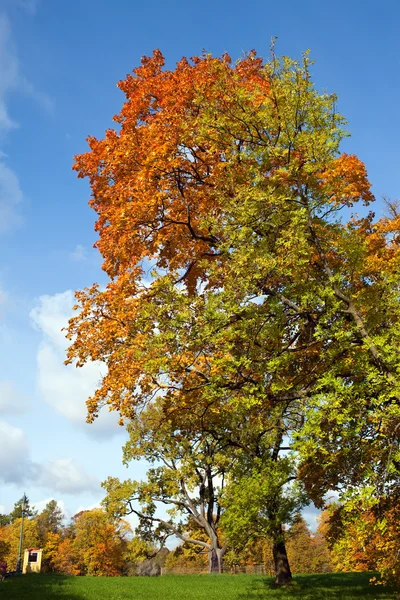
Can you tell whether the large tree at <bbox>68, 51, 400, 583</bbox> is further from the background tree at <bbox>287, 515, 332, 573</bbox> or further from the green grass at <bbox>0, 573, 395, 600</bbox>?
the background tree at <bbox>287, 515, 332, 573</bbox>

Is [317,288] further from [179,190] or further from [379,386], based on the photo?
[179,190]

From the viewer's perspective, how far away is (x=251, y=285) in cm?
983

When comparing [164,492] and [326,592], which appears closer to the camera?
[326,592]

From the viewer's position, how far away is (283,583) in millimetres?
19484

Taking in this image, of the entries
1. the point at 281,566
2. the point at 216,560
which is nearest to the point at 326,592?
the point at 281,566

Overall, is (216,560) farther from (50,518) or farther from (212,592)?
(50,518)

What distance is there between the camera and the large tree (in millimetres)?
9742

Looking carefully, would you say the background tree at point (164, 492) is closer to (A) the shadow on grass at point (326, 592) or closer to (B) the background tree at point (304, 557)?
(A) the shadow on grass at point (326, 592)

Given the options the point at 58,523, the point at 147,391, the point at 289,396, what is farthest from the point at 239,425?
the point at 58,523

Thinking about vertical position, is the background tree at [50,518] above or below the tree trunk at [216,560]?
above

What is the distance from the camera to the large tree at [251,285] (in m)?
9.74

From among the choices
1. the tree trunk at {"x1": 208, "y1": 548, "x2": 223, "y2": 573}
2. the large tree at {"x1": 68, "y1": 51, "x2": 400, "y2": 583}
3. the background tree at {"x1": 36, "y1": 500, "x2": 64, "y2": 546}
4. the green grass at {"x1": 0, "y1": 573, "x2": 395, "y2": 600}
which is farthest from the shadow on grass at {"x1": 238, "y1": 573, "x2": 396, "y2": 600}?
the background tree at {"x1": 36, "y1": 500, "x2": 64, "y2": 546}

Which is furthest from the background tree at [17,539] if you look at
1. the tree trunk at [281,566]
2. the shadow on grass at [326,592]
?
the shadow on grass at [326,592]

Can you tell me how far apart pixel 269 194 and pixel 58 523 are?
372ft
